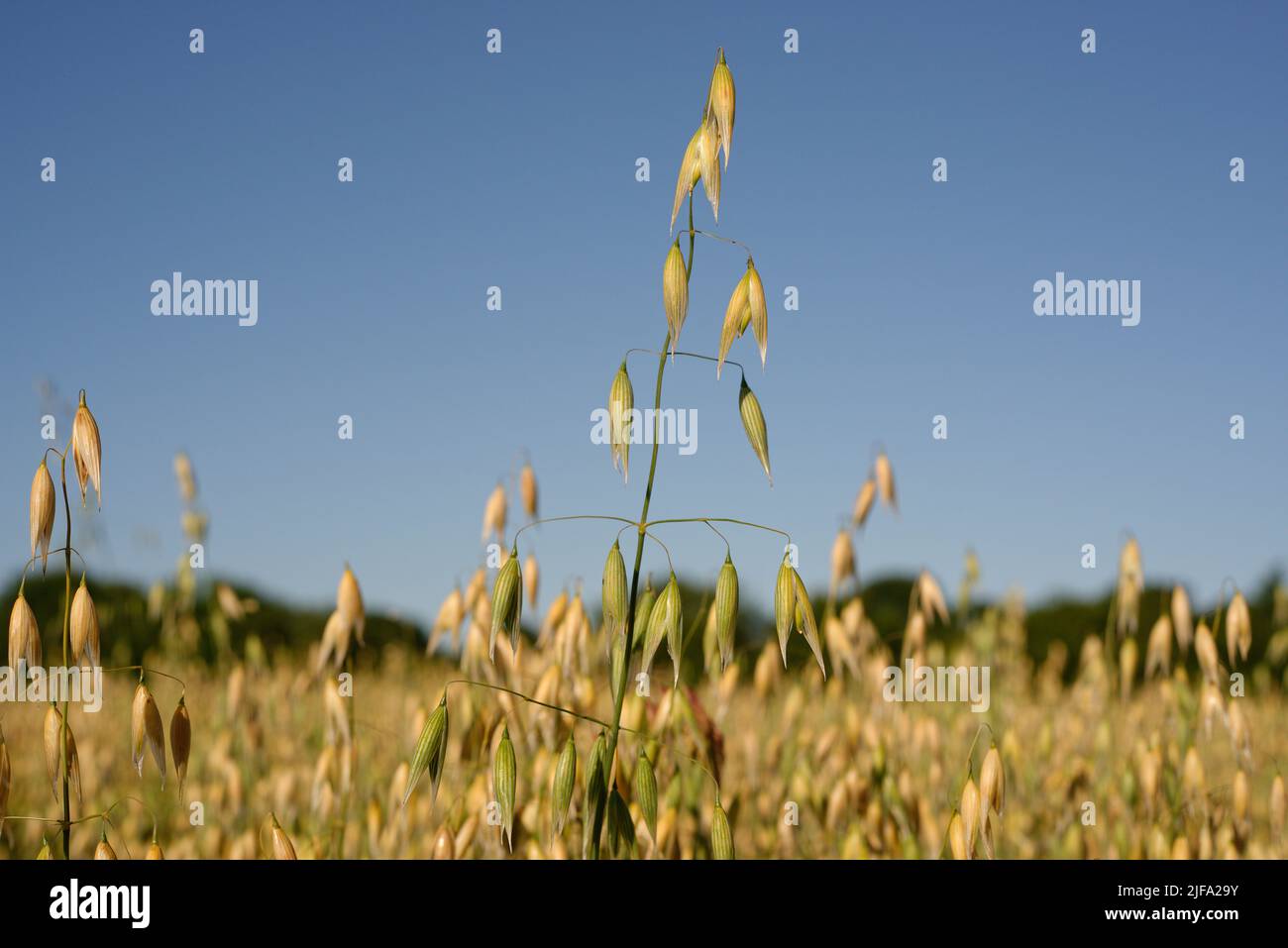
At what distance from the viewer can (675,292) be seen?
0.97m

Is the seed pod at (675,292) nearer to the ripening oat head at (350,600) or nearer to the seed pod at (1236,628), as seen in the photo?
the ripening oat head at (350,600)

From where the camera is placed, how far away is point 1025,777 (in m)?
2.99

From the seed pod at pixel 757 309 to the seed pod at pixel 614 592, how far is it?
0.96 feet

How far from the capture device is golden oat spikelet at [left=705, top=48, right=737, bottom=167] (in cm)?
97

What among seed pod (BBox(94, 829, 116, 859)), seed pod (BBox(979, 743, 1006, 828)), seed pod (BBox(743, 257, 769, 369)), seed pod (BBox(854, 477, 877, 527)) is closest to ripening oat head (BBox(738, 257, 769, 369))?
seed pod (BBox(743, 257, 769, 369))

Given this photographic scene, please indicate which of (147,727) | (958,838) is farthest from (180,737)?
(958,838)

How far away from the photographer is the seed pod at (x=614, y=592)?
0.99 metres

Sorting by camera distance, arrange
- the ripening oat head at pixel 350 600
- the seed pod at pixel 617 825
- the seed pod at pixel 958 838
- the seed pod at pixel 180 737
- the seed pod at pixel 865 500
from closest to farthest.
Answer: the seed pod at pixel 617 825, the seed pod at pixel 180 737, the seed pod at pixel 958 838, the ripening oat head at pixel 350 600, the seed pod at pixel 865 500

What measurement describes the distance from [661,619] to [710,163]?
0.51 metres

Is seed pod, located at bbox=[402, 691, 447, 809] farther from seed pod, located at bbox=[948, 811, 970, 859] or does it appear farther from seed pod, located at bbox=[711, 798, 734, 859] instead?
seed pod, located at bbox=[948, 811, 970, 859]

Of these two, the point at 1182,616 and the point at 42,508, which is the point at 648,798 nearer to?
the point at 42,508

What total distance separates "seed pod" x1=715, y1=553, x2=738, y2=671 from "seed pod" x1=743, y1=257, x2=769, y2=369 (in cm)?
27

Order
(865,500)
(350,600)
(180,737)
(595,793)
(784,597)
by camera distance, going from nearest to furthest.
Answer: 1. (595,793)
2. (784,597)
3. (180,737)
4. (350,600)
5. (865,500)

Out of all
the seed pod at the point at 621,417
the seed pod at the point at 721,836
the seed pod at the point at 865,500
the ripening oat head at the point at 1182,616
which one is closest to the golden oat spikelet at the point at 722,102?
the seed pod at the point at 621,417
